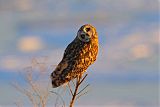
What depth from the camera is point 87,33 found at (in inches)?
140

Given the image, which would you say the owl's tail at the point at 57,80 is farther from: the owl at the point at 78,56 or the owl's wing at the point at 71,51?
the owl's wing at the point at 71,51

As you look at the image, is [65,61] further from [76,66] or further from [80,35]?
[80,35]

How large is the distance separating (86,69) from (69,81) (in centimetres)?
32

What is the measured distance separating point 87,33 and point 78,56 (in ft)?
1.12

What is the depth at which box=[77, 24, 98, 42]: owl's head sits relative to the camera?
3.56m

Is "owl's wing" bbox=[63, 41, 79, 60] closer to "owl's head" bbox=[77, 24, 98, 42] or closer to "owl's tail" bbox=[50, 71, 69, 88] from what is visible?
"owl's head" bbox=[77, 24, 98, 42]

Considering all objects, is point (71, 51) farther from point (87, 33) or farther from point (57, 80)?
point (57, 80)

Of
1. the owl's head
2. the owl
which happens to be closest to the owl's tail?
the owl

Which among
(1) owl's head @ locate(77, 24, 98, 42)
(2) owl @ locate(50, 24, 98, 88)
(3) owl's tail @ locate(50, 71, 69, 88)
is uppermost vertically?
(1) owl's head @ locate(77, 24, 98, 42)

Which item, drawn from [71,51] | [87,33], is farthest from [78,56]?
[87,33]

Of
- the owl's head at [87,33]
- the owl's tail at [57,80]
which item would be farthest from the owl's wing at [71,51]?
the owl's tail at [57,80]

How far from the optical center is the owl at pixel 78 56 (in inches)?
135

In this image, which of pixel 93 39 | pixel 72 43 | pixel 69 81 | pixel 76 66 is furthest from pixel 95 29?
pixel 69 81

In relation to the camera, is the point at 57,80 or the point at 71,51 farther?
the point at 71,51
